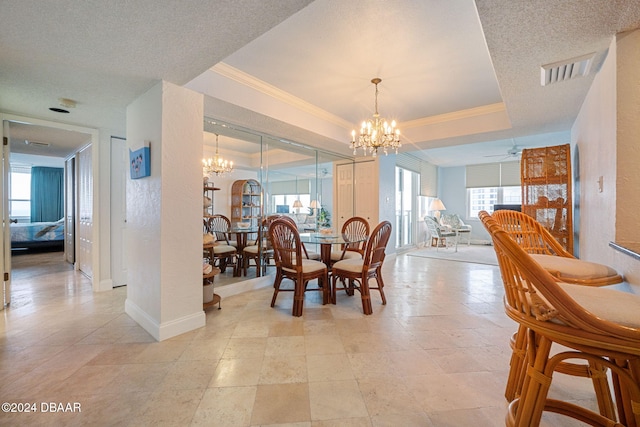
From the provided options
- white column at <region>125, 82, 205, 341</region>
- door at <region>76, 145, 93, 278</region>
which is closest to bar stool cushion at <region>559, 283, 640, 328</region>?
white column at <region>125, 82, 205, 341</region>

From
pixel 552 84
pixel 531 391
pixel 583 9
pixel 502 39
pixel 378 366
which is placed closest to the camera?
pixel 531 391

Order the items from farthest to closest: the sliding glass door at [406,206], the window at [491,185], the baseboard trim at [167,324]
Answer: the window at [491,185] < the sliding glass door at [406,206] < the baseboard trim at [167,324]

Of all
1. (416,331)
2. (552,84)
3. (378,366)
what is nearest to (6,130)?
(378,366)

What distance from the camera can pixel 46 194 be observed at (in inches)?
311

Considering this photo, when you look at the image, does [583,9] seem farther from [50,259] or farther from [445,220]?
[50,259]

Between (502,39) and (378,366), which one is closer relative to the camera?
(502,39)

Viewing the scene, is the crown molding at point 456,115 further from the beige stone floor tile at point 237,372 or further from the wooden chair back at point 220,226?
the beige stone floor tile at point 237,372

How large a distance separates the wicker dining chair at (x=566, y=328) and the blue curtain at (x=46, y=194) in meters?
11.2

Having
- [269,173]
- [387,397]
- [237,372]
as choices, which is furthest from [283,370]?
[269,173]

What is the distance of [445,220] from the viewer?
8.20 meters

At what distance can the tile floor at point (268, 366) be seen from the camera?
1374 millimetres

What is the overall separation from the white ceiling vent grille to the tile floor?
7.00 feet

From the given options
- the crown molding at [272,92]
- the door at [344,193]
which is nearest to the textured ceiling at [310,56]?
the crown molding at [272,92]

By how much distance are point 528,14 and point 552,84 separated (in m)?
1.13
